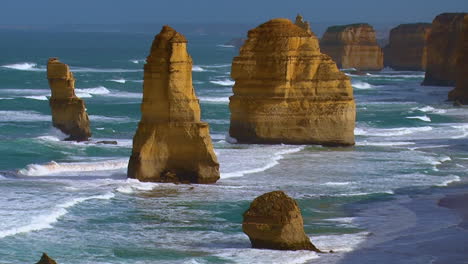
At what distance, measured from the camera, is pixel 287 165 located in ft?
116

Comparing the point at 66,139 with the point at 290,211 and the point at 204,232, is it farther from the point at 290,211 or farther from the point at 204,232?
the point at 290,211

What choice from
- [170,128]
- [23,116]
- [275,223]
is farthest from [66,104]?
[275,223]

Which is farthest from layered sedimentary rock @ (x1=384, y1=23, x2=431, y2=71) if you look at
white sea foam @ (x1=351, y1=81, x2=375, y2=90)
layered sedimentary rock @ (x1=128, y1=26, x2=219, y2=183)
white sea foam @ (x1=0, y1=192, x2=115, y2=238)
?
white sea foam @ (x1=0, y1=192, x2=115, y2=238)

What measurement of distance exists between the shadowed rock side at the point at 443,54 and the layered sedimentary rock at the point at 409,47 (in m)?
29.8

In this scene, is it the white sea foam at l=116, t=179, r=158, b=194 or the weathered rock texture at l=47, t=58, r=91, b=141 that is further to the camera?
the weathered rock texture at l=47, t=58, r=91, b=141

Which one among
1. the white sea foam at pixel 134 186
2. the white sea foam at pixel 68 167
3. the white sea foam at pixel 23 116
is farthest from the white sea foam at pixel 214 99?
the white sea foam at pixel 134 186

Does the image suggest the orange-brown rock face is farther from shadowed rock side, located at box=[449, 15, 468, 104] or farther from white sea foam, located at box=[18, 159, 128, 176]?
white sea foam, located at box=[18, 159, 128, 176]

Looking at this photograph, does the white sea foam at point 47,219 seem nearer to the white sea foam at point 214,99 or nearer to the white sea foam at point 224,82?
the white sea foam at point 214,99

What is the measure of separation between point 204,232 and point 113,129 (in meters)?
24.3

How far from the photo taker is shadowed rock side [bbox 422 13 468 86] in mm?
88438

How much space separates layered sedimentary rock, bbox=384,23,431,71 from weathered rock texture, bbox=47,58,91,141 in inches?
3306

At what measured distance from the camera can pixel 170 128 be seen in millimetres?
30172

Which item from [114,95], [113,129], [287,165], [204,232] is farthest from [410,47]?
[204,232]

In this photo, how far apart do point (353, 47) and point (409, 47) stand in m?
8.16
